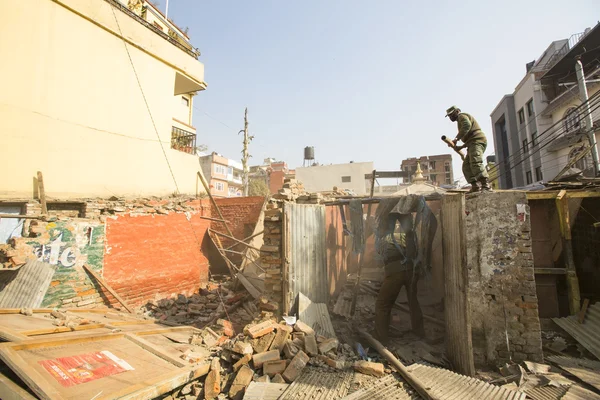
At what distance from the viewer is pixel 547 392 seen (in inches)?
124

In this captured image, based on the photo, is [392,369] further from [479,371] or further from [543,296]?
[543,296]

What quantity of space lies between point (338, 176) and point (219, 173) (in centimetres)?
1485

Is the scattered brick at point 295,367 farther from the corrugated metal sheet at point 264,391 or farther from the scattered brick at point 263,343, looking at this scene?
the scattered brick at point 263,343

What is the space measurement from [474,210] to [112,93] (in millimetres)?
11241

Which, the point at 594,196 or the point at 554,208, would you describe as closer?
the point at 594,196

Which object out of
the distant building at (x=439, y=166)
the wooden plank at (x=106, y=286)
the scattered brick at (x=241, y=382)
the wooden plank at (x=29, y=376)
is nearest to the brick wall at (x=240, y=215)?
the wooden plank at (x=106, y=286)

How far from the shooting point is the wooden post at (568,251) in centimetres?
479

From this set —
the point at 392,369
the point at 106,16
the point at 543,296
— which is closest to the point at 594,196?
the point at 543,296

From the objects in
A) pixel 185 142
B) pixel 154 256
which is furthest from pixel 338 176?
pixel 154 256

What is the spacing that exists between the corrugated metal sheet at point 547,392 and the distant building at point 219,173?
93.6 feet

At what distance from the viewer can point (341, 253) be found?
7543 millimetres

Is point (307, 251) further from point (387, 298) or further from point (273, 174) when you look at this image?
point (273, 174)

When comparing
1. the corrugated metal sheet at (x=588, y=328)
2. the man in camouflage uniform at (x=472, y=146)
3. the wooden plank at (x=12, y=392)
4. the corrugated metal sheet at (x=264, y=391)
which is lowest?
the corrugated metal sheet at (x=264, y=391)

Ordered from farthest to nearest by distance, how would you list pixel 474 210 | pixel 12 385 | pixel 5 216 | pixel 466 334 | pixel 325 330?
pixel 5 216, pixel 325 330, pixel 474 210, pixel 466 334, pixel 12 385
